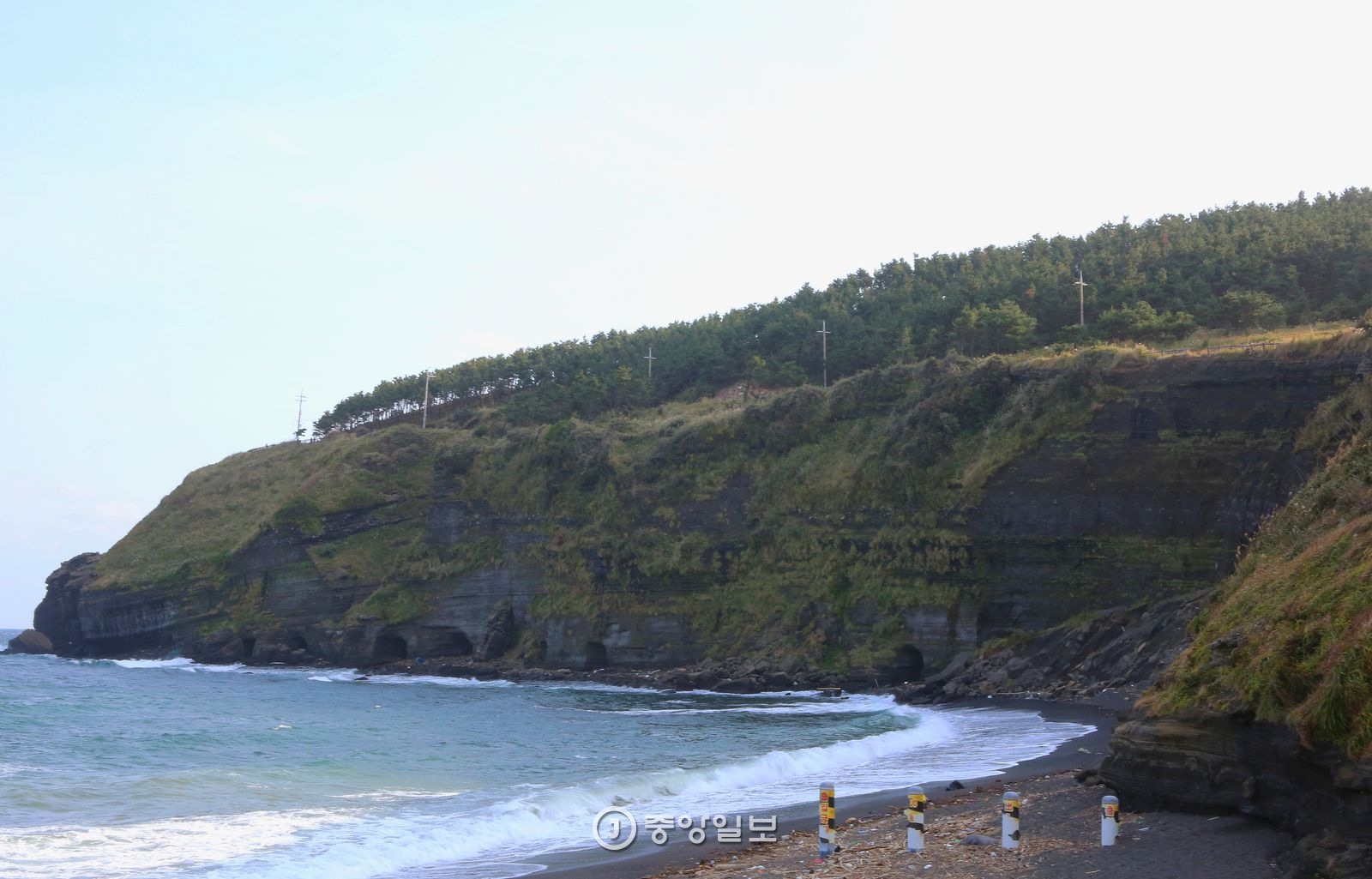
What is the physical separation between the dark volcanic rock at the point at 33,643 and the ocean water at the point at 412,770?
137 feet

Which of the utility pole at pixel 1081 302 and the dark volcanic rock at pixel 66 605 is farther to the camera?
the dark volcanic rock at pixel 66 605

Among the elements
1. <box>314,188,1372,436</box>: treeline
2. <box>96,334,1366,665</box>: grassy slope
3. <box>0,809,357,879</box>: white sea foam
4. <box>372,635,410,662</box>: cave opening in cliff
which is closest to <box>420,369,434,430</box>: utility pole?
<box>314,188,1372,436</box>: treeline

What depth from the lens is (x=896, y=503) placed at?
4400 cm

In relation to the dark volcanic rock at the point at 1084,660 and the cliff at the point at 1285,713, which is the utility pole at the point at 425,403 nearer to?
the dark volcanic rock at the point at 1084,660

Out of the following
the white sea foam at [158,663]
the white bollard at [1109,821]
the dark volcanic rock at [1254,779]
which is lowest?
the white sea foam at [158,663]

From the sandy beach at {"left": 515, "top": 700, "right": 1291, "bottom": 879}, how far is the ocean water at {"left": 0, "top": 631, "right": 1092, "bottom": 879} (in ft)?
3.82

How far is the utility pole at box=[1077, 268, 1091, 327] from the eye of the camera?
182ft

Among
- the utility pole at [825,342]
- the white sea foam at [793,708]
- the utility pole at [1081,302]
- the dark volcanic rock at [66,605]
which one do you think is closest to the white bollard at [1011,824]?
the white sea foam at [793,708]

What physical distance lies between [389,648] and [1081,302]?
40.6m

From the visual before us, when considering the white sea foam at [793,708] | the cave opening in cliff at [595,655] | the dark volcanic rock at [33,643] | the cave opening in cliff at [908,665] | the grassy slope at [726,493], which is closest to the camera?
the white sea foam at [793,708]

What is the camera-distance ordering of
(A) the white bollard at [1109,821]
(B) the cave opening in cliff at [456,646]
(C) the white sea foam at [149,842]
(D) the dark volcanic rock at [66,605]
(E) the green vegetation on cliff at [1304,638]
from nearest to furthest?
1. (E) the green vegetation on cliff at [1304,638]
2. (A) the white bollard at [1109,821]
3. (C) the white sea foam at [149,842]
4. (B) the cave opening in cliff at [456,646]
5. (D) the dark volcanic rock at [66,605]

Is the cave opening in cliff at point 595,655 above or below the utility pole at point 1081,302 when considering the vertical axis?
below

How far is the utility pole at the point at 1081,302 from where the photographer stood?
55.3 m

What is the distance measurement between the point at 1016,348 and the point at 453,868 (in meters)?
48.6
